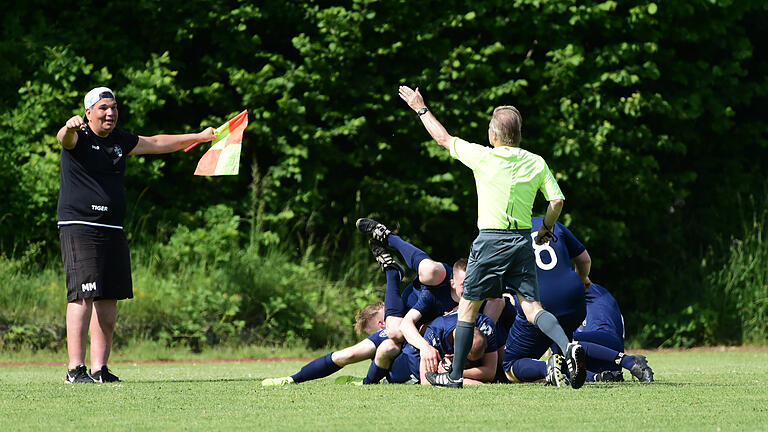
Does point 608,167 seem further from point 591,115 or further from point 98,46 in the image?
point 98,46

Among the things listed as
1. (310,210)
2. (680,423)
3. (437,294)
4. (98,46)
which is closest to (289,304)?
(310,210)

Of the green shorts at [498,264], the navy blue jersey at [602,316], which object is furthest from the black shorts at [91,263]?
the navy blue jersey at [602,316]

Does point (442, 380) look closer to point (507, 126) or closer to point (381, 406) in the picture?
point (381, 406)

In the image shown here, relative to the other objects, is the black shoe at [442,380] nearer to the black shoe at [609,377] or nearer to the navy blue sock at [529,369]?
the navy blue sock at [529,369]

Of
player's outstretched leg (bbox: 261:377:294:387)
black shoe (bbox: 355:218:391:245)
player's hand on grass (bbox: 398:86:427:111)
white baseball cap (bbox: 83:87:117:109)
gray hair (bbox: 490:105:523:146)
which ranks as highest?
white baseball cap (bbox: 83:87:117:109)

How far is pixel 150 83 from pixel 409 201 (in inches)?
163

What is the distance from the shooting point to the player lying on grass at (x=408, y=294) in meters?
7.27

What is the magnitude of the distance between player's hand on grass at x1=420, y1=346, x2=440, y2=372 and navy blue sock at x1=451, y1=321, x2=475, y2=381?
0.28 meters

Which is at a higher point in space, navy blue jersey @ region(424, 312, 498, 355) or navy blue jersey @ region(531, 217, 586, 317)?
navy blue jersey @ region(531, 217, 586, 317)

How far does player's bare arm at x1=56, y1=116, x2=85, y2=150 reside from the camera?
7121 millimetres

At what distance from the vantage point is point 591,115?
15.4m

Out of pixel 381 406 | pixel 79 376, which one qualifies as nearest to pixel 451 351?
pixel 381 406

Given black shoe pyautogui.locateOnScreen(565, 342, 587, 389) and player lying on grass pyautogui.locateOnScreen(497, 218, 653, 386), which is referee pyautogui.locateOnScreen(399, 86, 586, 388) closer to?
black shoe pyautogui.locateOnScreen(565, 342, 587, 389)

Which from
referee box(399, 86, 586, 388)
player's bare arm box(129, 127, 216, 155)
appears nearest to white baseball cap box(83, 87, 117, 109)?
player's bare arm box(129, 127, 216, 155)
